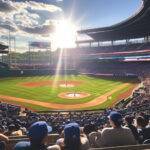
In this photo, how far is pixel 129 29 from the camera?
3211 inches

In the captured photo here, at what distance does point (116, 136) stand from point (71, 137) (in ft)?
5.29

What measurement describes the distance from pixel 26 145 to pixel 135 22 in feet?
229

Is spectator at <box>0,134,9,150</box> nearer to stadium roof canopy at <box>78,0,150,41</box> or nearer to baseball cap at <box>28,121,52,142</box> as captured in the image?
baseball cap at <box>28,121,52,142</box>

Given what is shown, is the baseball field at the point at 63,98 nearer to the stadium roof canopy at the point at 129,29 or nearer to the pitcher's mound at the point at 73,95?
the pitcher's mound at the point at 73,95

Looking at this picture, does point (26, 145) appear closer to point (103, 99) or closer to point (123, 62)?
point (103, 99)

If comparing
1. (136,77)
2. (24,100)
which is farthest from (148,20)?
(24,100)

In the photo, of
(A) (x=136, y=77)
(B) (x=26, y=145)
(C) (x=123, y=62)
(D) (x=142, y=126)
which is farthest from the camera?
(C) (x=123, y=62)

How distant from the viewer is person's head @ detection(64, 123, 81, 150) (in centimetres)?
540

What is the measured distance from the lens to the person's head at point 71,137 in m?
5.40

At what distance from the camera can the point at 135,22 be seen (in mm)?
72000

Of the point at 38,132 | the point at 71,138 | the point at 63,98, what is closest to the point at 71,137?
the point at 71,138

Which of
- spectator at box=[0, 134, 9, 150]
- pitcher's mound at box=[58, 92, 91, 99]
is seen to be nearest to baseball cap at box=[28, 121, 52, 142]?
spectator at box=[0, 134, 9, 150]

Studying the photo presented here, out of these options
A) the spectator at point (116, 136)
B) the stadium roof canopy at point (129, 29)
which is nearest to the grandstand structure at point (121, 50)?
the stadium roof canopy at point (129, 29)

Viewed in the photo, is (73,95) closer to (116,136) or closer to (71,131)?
(116,136)
